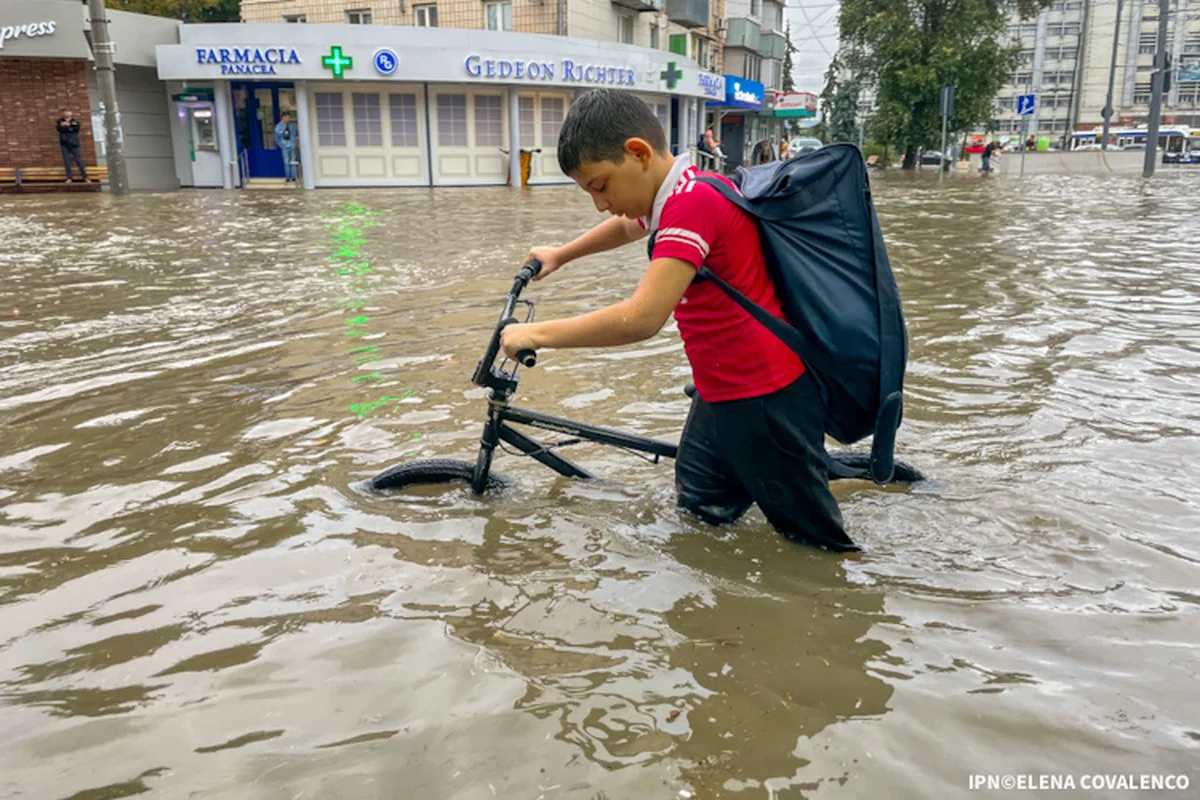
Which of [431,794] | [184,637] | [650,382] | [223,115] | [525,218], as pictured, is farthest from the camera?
[223,115]

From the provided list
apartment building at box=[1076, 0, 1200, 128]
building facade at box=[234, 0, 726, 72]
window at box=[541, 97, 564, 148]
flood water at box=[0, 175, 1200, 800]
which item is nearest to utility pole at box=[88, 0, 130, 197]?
building facade at box=[234, 0, 726, 72]

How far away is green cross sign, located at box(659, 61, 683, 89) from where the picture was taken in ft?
106

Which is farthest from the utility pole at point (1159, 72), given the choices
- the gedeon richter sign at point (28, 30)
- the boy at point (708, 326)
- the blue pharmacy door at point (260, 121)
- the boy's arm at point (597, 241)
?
the gedeon richter sign at point (28, 30)

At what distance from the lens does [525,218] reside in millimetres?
16891

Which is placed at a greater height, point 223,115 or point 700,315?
point 223,115

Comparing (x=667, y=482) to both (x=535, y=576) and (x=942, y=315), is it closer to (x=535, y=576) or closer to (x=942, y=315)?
(x=535, y=576)

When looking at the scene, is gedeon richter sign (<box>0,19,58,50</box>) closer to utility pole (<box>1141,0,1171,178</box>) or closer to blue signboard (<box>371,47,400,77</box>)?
blue signboard (<box>371,47,400,77</box>)

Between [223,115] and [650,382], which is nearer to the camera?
[650,382]

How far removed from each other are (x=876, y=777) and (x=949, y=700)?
Answer: 0.42 metres

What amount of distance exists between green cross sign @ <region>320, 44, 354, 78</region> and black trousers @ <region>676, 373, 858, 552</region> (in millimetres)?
25328

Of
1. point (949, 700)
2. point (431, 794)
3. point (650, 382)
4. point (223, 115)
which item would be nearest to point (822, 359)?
point (949, 700)

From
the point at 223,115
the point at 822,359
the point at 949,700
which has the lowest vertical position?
the point at 949,700

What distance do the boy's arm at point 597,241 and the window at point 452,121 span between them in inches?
1041

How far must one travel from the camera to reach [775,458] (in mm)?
2938
